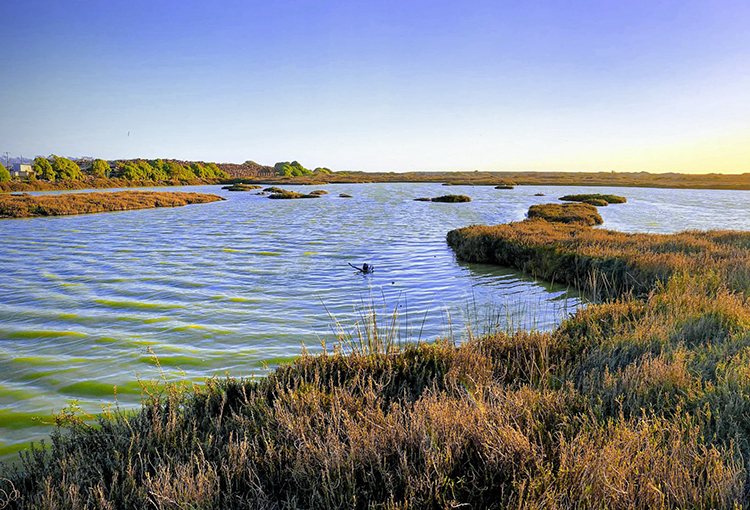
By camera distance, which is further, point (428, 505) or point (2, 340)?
point (2, 340)

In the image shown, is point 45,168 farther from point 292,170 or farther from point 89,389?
point 89,389

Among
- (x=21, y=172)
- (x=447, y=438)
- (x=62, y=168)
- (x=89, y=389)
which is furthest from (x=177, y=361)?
(x=21, y=172)

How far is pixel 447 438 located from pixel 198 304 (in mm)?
8339

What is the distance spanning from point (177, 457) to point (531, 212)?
102 feet

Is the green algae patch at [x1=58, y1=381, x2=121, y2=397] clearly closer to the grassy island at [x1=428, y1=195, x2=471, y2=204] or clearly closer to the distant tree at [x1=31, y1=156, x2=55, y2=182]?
the grassy island at [x1=428, y1=195, x2=471, y2=204]

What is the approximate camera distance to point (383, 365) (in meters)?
5.00

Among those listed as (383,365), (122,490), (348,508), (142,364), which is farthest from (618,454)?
(142,364)

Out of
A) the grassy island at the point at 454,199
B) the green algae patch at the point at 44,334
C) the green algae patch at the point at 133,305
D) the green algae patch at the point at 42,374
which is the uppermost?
the grassy island at the point at 454,199

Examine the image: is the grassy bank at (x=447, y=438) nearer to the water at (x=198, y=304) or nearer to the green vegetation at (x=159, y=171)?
the water at (x=198, y=304)

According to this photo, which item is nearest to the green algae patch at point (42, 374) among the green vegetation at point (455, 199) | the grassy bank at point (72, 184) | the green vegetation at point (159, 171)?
the green vegetation at point (455, 199)

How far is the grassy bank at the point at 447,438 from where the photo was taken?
103 inches

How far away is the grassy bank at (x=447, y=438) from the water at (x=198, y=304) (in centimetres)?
90

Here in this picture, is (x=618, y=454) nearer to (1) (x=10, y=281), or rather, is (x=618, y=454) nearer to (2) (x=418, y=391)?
(2) (x=418, y=391)

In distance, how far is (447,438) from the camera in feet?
9.80
